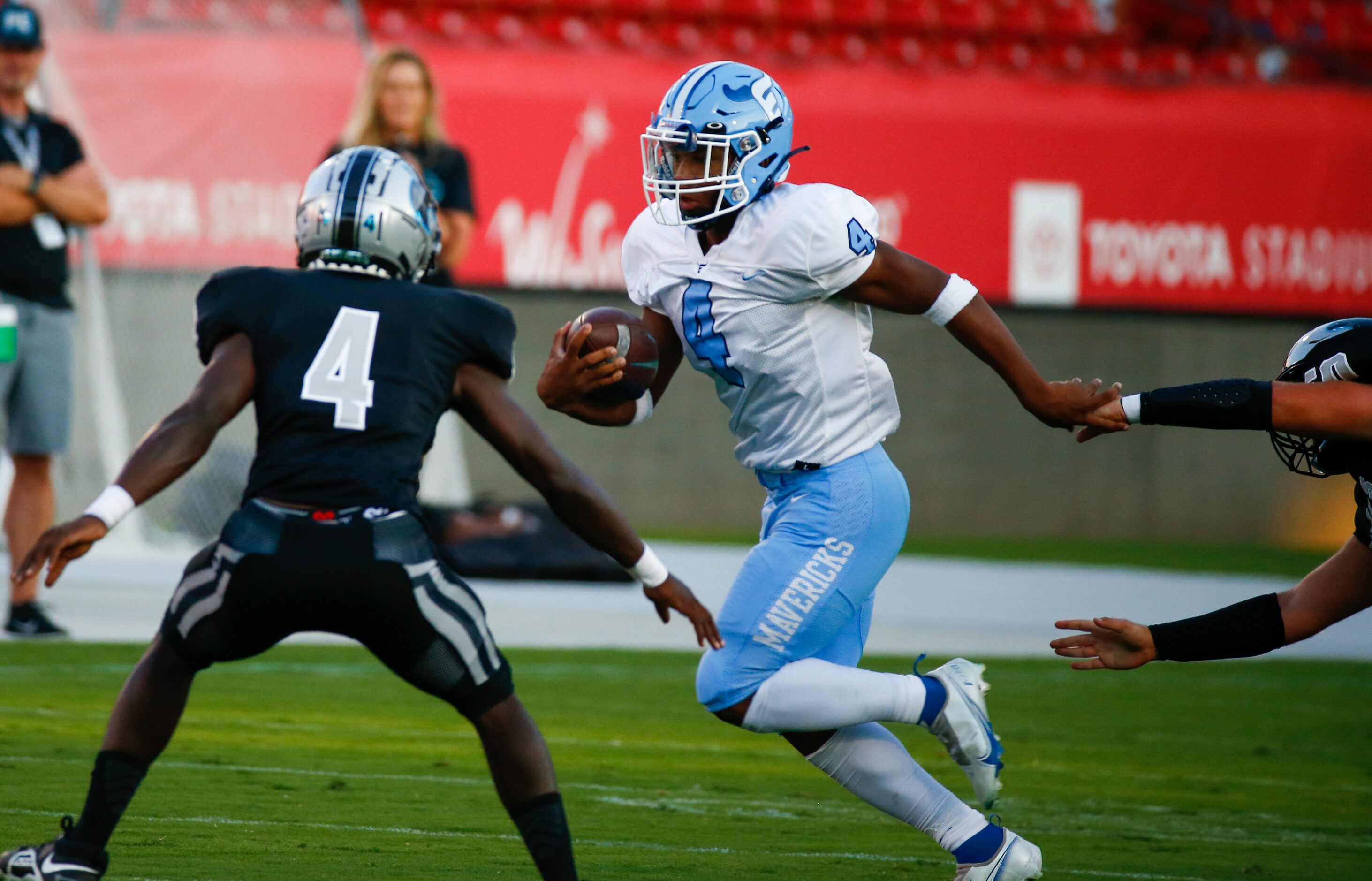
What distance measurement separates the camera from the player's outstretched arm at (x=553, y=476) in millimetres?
2988

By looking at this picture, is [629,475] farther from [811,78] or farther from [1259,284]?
[1259,284]

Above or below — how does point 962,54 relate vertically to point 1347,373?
above

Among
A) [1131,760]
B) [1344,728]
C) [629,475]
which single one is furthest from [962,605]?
[629,475]

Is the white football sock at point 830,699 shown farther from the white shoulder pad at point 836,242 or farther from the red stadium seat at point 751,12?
the red stadium seat at point 751,12

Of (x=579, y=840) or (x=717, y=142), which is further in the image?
(x=579, y=840)

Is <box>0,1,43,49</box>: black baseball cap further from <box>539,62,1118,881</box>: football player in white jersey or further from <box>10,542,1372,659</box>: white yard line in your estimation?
<box>539,62,1118,881</box>: football player in white jersey

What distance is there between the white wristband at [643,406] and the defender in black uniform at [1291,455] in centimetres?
91

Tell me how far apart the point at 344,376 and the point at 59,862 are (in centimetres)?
93

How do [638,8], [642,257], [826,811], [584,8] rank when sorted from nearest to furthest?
[642,257]
[826,811]
[584,8]
[638,8]

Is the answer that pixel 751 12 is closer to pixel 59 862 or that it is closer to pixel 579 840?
pixel 579 840

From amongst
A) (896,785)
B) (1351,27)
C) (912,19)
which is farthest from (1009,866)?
(1351,27)

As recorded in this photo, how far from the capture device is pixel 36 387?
6.15 m

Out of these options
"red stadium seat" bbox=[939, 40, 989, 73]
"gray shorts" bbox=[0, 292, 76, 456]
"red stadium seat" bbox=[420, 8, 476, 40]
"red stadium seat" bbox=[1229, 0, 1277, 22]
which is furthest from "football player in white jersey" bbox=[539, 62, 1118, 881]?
"red stadium seat" bbox=[1229, 0, 1277, 22]

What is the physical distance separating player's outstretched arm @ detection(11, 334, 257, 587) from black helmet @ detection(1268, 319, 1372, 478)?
1.97 metres
